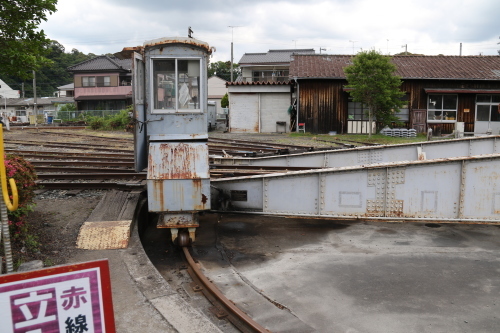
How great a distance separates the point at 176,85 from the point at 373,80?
18.4 meters

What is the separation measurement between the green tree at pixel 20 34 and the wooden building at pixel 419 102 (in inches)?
783

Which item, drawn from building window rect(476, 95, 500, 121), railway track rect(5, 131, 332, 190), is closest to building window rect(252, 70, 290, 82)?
building window rect(476, 95, 500, 121)

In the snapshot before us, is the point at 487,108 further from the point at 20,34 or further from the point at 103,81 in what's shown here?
the point at 103,81

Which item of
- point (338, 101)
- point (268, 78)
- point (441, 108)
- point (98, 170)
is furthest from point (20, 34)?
point (268, 78)

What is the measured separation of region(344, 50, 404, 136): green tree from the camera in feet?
78.4

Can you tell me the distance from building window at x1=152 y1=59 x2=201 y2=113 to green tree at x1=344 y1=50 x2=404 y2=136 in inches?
703

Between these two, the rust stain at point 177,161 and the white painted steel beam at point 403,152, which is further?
the white painted steel beam at point 403,152

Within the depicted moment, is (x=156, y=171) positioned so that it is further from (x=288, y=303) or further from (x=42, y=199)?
(x=42, y=199)

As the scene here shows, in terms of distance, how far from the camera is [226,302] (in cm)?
513

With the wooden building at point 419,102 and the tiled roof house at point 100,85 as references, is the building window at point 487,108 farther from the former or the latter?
the tiled roof house at point 100,85

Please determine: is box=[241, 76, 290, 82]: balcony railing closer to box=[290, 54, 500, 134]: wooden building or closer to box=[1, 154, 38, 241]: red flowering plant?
box=[290, 54, 500, 134]: wooden building

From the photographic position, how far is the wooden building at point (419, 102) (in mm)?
28141

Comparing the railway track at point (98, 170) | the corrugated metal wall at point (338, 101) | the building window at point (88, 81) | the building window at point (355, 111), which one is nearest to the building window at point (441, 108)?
the corrugated metal wall at point (338, 101)

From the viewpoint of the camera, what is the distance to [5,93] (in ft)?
238
